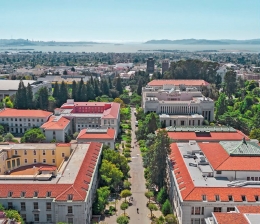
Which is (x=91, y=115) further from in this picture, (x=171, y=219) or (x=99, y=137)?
(x=171, y=219)

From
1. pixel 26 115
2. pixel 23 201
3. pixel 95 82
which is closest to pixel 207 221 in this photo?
pixel 23 201

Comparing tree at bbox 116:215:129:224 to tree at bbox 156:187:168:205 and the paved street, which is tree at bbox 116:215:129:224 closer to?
the paved street

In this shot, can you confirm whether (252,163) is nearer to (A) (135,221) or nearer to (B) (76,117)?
(A) (135,221)

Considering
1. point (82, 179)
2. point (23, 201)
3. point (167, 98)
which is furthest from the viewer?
point (167, 98)

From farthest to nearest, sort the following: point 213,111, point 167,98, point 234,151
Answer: point 167,98 < point 213,111 < point 234,151

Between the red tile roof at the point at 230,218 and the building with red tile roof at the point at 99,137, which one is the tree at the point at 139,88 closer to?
the building with red tile roof at the point at 99,137

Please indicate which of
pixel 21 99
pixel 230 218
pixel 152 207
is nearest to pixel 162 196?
pixel 152 207

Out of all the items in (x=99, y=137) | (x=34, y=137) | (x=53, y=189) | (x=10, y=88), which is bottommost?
(x=34, y=137)
